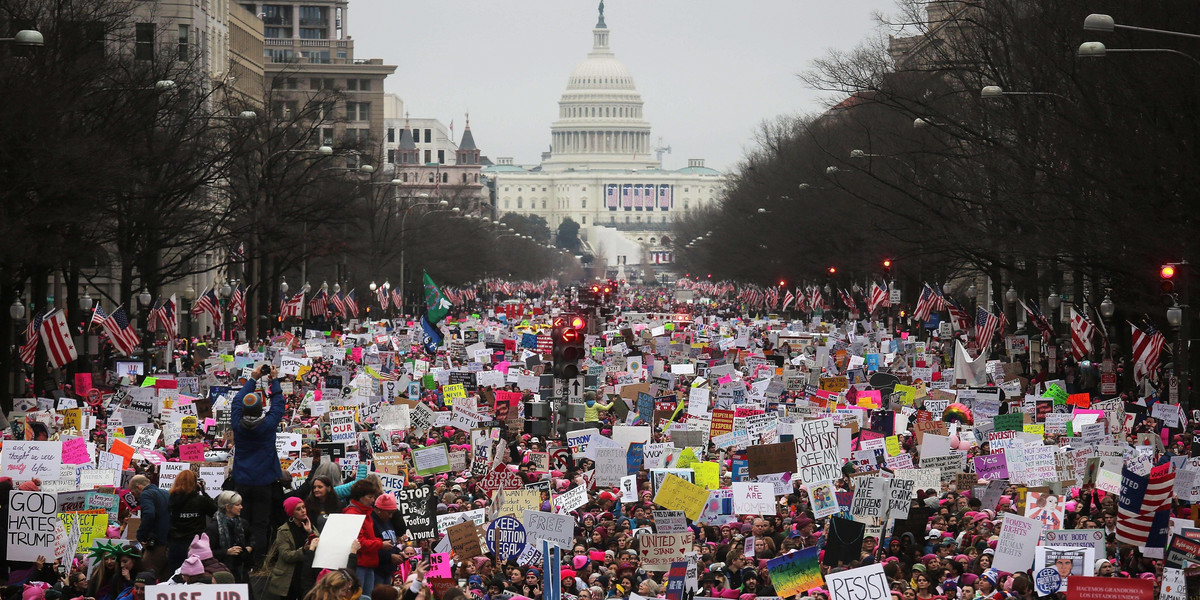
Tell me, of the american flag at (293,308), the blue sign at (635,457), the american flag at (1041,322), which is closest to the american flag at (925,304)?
the american flag at (1041,322)

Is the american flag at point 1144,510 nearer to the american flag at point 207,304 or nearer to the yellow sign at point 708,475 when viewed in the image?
the yellow sign at point 708,475

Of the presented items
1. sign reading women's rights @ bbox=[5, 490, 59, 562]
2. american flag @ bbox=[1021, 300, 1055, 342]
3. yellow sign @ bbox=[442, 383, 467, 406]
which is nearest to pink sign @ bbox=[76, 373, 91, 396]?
yellow sign @ bbox=[442, 383, 467, 406]

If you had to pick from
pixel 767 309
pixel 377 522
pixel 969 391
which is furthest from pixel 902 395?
pixel 767 309

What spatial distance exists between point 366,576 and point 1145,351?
2210 centimetres

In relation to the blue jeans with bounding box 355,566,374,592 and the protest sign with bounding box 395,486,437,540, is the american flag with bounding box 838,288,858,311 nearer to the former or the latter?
the protest sign with bounding box 395,486,437,540

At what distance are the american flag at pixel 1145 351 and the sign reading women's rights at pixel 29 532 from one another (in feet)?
71.6

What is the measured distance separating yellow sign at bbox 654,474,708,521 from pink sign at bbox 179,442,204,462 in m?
5.47

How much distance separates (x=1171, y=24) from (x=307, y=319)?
154 feet

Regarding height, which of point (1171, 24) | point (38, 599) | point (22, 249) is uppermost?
point (1171, 24)

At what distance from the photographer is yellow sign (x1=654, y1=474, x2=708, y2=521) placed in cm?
1891

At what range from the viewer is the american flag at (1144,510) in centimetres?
1716

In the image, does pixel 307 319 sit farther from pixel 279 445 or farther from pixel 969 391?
pixel 279 445

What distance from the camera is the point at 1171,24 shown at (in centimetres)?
2697

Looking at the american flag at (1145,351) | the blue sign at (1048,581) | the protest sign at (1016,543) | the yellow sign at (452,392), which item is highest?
the american flag at (1145,351)
